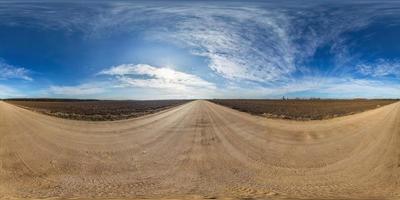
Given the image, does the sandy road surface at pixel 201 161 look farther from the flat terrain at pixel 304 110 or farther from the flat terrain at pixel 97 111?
the flat terrain at pixel 304 110

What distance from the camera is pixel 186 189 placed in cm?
1207

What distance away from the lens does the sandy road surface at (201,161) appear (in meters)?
12.2

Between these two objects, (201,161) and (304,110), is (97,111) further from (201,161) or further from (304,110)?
(201,161)

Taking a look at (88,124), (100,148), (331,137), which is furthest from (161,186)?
(88,124)

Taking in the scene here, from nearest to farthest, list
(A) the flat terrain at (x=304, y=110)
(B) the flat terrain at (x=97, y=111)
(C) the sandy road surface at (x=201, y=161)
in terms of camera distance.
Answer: (C) the sandy road surface at (x=201, y=161), (B) the flat terrain at (x=97, y=111), (A) the flat terrain at (x=304, y=110)

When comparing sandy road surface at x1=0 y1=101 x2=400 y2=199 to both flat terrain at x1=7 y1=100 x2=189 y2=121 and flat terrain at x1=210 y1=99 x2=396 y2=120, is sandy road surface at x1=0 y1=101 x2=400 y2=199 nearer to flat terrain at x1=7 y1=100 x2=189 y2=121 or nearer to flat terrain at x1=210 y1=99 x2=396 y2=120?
flat terrain at x1=7 y1=100 x2=189 y2=121

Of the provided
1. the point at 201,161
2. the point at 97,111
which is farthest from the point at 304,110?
the point at 201,161

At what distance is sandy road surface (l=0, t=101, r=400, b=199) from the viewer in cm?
1222

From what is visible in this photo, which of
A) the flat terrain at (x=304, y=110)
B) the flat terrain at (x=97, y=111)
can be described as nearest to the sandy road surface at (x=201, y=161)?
the flat terrain at (x=97, y=111)

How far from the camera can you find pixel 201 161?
15.8 metres

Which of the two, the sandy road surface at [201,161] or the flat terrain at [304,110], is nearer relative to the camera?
the sandy road surface at [201,161]

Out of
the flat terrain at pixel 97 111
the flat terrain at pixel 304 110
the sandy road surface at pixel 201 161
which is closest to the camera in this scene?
the sandy road surface at pixel 201 161

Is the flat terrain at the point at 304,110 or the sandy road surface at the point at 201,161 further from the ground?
the flat terrain at the point at 304,110

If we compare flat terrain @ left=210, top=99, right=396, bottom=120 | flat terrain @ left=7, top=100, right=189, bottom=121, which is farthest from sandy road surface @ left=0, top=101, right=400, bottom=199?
flat terrain @ left=210, top=99, right=396, bottom=120
